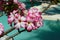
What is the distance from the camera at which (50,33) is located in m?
8.73

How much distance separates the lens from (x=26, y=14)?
1.69 m

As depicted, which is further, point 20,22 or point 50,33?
point 50,33

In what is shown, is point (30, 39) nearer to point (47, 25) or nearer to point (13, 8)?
point (47, 25)

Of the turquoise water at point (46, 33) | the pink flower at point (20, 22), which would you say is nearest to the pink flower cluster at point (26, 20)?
the pink flower at point (20, 22)

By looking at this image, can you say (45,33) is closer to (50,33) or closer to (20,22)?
(50,33)

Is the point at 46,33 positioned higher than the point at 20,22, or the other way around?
the point at 20,22

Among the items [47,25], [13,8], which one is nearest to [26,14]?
[13,8]

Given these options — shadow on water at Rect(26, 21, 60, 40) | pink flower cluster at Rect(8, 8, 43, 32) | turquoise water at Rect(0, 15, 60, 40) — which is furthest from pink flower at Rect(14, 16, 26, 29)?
shadow on water at Rect(26, 21, 60, 40)

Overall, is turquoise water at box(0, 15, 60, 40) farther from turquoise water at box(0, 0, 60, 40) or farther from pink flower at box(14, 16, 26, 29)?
pink flower at box(14, 16, 26, 29)

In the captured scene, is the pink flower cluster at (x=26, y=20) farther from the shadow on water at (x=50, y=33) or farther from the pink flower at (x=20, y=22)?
the shadow on water at (x=50, y=33)

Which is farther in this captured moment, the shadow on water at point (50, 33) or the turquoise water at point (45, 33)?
the shadow on water at point (50, 33)

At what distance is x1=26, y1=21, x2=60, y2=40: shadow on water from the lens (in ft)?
26.3

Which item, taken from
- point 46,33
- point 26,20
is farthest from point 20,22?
point 46,33

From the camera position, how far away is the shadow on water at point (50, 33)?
26.3 ft
